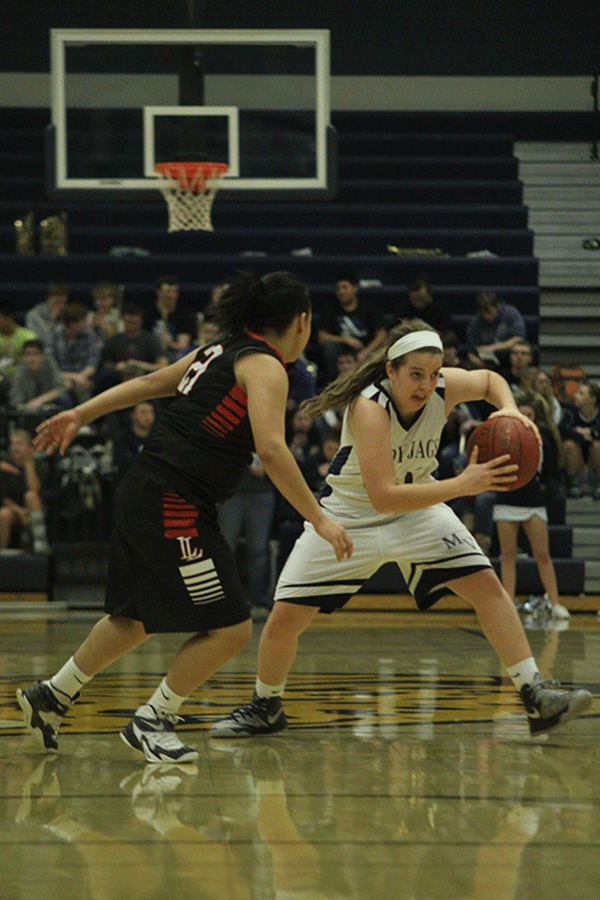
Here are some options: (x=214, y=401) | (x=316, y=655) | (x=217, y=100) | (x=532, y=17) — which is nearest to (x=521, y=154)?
(x=532, y=17)

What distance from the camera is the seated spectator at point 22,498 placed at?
10.2 metres

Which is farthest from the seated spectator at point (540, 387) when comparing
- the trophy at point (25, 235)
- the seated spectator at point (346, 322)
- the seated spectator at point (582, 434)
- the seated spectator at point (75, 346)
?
the trophy at point (25, 235)

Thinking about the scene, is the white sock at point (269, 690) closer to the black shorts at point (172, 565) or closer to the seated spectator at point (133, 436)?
the black shorts at point (172, 565)

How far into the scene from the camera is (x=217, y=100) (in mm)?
9461

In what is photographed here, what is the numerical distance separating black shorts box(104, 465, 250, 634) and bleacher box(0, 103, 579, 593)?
9.42 m

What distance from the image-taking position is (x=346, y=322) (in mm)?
12539

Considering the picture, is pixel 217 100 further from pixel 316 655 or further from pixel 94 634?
pixel 94 634

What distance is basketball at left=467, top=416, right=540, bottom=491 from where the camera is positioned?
425cm

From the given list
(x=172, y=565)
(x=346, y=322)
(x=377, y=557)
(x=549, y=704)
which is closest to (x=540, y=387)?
(x=346, y=322)

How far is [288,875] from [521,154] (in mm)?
15110

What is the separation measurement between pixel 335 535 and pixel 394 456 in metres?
0.72

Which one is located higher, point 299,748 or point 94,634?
point 94,634

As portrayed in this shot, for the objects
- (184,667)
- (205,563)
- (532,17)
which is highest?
(532,17)

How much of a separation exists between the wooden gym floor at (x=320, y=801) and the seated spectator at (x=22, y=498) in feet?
13.9
